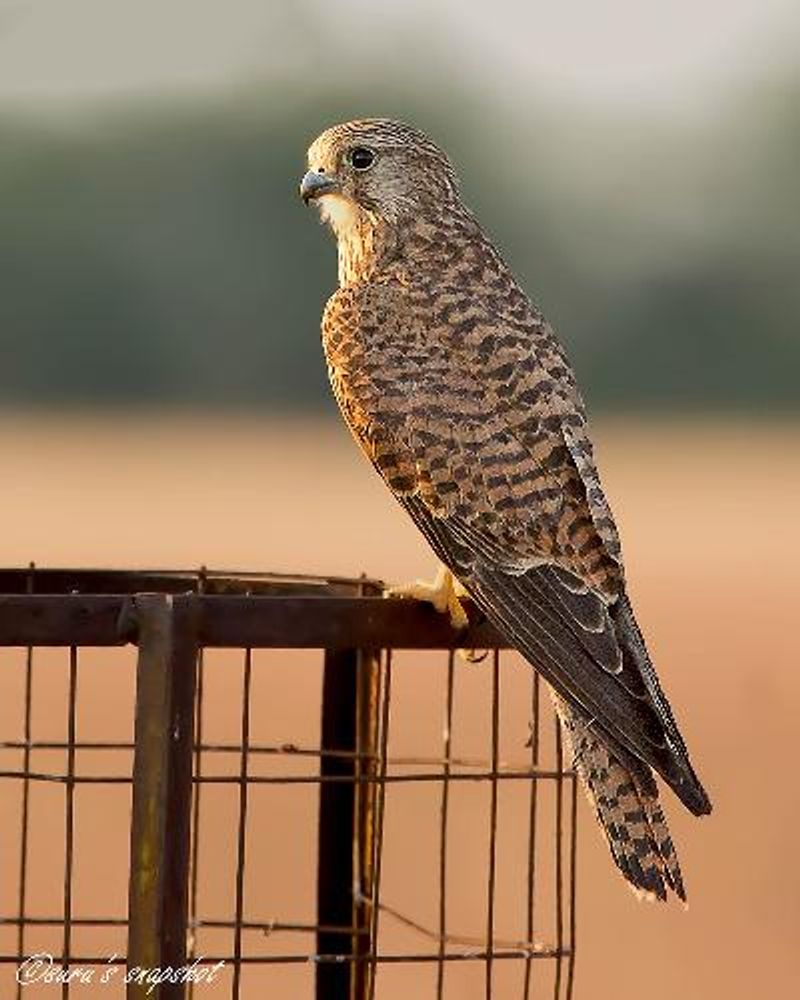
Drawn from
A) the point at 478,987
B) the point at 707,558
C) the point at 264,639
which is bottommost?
the point at 478,987

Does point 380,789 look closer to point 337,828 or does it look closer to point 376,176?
point 337,828

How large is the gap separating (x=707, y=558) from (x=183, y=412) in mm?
16925

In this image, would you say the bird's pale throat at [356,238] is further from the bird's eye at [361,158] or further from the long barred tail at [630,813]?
the long barred tail at [630,813]

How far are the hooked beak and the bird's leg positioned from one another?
4.96ft

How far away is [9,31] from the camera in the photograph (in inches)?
1917

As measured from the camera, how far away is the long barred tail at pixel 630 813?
5.48m

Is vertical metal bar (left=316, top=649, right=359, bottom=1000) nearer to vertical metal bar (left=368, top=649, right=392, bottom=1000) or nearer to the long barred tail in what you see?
vertical metal bar (left=368, top=649, right=392, bottom=1000)

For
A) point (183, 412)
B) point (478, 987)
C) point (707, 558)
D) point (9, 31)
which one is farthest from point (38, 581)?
point (9, 31)

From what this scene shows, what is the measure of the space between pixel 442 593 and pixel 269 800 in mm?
6844

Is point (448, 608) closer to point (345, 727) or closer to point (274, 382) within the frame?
point (345, 727)

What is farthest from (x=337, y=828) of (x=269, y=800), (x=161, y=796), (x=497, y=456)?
(x=269, y=800)

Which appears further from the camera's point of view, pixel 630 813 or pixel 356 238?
pixel 356 238

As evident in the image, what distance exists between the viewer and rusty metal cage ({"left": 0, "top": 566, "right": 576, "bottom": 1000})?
474 cm

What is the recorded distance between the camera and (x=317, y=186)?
287 inches
